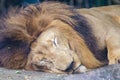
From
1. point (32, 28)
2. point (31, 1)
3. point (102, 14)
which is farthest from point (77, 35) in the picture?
point (31, 1)

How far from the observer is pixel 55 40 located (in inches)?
166

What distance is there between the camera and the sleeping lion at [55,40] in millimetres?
4156

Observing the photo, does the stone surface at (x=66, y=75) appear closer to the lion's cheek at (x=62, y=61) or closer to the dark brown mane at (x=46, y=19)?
the lion's cheek at (x=62, y=61)

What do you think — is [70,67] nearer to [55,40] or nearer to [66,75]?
[66,75]

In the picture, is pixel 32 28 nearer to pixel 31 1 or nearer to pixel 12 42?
pixel 12 42

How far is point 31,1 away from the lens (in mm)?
6113

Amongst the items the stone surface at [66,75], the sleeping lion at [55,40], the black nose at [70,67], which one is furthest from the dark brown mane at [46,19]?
the black nose at [70,67]

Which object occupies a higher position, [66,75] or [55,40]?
[55,40]

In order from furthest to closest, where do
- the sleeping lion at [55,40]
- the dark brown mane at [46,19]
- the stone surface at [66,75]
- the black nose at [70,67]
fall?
1. the dark brown mane at [46,19]
2. the sleeping lion at [55,40]
3. the black nose at [70,67]
4. the stone surface at [66,75]

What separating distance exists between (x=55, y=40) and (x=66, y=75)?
379mm

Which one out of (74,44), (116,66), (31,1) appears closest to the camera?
(116,66)

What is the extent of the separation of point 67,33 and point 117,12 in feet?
4.22

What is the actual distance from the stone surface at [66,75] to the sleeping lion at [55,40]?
6cm

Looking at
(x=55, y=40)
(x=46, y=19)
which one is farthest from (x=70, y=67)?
(x=46, y=19)
